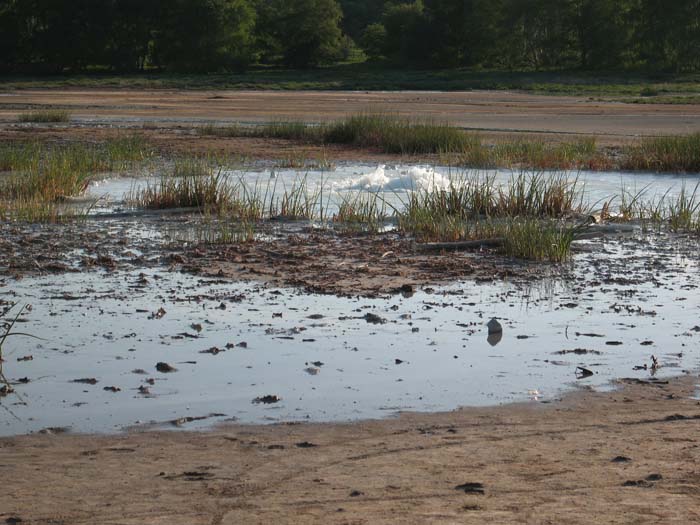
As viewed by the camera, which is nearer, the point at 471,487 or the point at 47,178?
the point at 471,487

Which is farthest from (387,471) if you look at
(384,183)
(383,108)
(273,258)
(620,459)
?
(383,108)

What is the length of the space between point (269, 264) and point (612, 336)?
3.92 metres

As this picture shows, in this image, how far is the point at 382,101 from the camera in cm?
4750

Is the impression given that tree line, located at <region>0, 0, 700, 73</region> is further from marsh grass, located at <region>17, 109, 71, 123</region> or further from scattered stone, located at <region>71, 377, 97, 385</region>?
scattered stone, located at <region>71, 377, 97, 385</region>

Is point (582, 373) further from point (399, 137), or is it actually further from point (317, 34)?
point (317, 34)

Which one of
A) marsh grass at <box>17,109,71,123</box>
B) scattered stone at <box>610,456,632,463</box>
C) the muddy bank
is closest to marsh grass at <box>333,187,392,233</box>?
the muddy bank

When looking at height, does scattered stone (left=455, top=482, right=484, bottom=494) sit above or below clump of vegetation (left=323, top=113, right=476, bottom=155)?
below

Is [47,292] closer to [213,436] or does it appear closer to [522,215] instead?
[213,436]

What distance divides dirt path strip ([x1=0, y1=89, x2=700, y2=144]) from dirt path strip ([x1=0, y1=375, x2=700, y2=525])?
2355cm

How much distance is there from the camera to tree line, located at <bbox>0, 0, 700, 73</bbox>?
6819 cm

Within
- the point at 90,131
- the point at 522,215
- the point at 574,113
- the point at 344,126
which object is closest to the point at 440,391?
the point at 522,215

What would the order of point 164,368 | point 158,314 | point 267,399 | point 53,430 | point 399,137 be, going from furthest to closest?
point 399,137 → point 158,314 → point 164,368 → point 267,399 → point 53,430

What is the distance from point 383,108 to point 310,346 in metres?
33.8

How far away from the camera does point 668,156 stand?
20188mm
